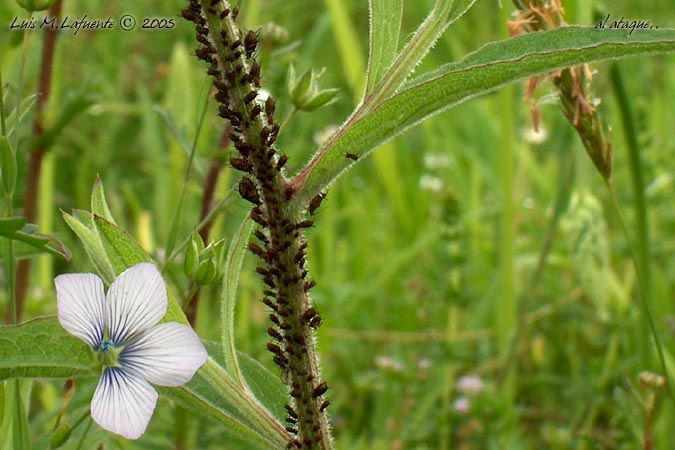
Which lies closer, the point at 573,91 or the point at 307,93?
the point at 307,93

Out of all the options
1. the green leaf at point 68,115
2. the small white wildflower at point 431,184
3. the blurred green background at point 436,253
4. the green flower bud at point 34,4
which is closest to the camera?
the green flower bud at point 34,4

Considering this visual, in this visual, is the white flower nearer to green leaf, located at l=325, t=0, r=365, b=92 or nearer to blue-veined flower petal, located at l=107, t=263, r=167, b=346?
blue-veined flower petal, located at l=107, t=263, r=167, b=346

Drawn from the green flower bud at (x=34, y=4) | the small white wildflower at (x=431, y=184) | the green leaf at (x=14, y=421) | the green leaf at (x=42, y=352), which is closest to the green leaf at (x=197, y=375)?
the green leaf at (x=42, y=352)

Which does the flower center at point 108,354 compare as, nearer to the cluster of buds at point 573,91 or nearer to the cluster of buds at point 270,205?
the cluster of buds at point 270,205

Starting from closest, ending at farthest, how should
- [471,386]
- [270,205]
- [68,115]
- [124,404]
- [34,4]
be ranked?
[124,404]
[270,205]
[34,4]
[68,115]
[471,386]

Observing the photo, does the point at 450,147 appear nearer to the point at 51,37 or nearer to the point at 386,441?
the point at 386,441

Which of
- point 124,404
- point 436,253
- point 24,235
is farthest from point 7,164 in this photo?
point 436,253

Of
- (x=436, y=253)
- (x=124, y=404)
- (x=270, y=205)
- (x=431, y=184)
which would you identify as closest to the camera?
(x=124, y=404)

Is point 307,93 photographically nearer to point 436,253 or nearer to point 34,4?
point 34,4
